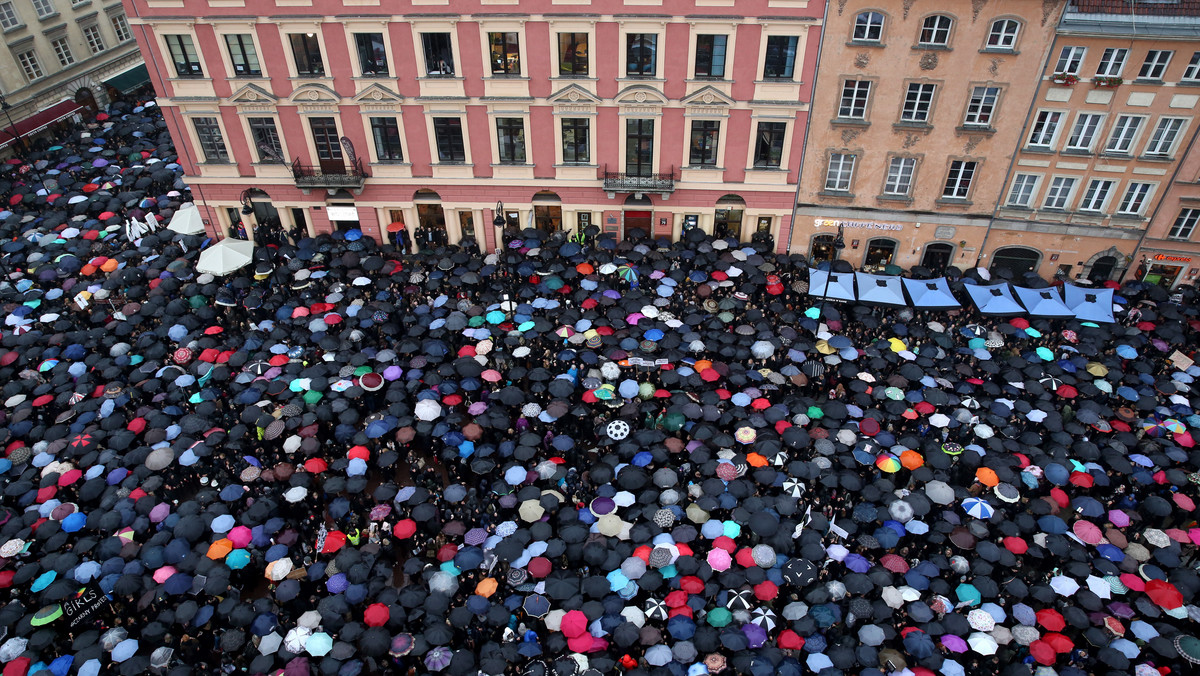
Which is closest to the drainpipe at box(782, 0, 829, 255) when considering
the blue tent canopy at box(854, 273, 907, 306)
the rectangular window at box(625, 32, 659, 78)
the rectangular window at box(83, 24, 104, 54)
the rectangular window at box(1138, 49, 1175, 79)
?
Answer: the blue tent canopy at box(854, 273, 907, 306)

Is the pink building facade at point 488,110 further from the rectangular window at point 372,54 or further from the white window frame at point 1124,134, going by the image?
the white window frame at point 1124,134

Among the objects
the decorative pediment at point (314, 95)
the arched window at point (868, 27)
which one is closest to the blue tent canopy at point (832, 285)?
the arched window at point (868, 27)

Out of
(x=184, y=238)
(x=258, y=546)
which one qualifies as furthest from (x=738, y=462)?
(x=184, y=238)

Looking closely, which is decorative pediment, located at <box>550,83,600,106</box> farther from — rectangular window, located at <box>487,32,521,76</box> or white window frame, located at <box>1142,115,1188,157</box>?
white window frame, located at <box>1142,115,1188,157</box>

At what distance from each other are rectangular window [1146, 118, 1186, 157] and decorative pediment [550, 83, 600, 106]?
2540 centimetres

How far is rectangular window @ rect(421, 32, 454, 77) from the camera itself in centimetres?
3241

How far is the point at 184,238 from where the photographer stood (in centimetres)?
3750

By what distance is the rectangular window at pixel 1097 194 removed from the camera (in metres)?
32.8

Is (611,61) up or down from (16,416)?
up

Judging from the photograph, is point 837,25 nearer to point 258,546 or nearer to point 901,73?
point 901,73

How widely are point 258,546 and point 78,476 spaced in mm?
7606

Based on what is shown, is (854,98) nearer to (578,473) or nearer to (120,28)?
(578,473)

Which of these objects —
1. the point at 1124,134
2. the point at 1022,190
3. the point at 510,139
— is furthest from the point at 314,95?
the point at 1124,134

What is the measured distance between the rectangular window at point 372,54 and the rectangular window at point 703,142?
15.2m
